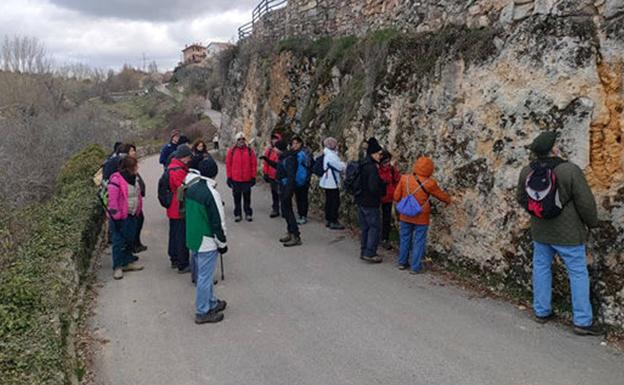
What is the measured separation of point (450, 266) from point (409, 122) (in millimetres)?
2682

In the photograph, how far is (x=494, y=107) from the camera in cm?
682

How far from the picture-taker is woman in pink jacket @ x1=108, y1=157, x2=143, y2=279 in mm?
7406

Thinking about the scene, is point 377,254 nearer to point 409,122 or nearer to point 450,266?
point 450,266

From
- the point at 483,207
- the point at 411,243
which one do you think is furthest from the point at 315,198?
the point at 483,207

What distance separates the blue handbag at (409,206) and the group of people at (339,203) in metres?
0.01

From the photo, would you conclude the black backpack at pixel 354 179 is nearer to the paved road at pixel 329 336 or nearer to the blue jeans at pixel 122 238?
the paved road at pixel 329 336

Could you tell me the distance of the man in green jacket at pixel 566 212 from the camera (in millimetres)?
4984

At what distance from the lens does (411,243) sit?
7531 millimetres

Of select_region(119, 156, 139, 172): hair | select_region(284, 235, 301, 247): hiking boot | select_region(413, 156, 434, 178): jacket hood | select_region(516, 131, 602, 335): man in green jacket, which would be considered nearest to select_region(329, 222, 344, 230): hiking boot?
select_region(284, 235, 301, 247): hiking boot

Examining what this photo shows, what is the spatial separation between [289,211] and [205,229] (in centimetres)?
317

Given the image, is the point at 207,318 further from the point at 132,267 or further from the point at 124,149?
the point at 124,149

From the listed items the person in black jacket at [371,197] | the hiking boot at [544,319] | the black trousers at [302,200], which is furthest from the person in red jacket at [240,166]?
the hiking boot at [544,319]

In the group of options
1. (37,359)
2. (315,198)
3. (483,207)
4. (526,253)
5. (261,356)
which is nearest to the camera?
(37,359)

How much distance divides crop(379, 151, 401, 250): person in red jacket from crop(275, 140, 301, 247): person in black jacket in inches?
60.7
